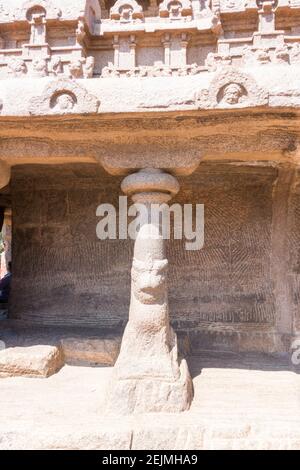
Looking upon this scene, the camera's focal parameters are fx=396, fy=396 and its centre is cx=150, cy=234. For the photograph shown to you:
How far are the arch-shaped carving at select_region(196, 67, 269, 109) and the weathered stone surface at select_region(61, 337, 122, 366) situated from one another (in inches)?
101

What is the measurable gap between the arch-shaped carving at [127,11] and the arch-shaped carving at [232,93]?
414 cm

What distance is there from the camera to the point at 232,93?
2.77m

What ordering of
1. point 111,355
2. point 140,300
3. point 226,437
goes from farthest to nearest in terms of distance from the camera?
point 111,355, point 140,300, point 226,437

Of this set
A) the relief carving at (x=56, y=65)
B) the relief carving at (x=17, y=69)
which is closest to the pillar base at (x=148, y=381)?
the relief carving at (x=17, y=69)

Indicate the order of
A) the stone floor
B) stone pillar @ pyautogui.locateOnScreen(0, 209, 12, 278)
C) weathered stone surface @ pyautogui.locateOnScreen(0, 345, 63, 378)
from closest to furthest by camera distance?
the stone floor → weathered stone surface @ pyautogui.locateOnScreen(0, 345, 63, 378) → stone pillar @ pyautogui.locateOnScreen(0, 209, 12, 278)

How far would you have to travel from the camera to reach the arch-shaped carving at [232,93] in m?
2.76

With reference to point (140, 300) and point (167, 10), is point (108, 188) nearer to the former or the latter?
point (140, 300)

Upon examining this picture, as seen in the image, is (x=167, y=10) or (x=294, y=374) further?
(x=167, y=10)

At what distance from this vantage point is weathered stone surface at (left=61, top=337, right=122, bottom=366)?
407 cm

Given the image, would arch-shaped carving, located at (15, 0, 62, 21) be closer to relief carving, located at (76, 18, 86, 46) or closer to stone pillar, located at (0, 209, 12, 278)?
relief carving, located at (76, 18, 86, 46)

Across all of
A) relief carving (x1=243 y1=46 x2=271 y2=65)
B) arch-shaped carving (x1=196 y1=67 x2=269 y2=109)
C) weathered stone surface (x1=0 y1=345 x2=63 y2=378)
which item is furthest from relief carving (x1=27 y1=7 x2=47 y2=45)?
weathered stone surface (x1=0 y1=345 x2=63 y2=378)

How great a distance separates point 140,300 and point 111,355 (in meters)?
1.25

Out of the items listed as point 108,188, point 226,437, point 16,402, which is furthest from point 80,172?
point 226,437

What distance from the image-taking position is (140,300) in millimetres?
3109
